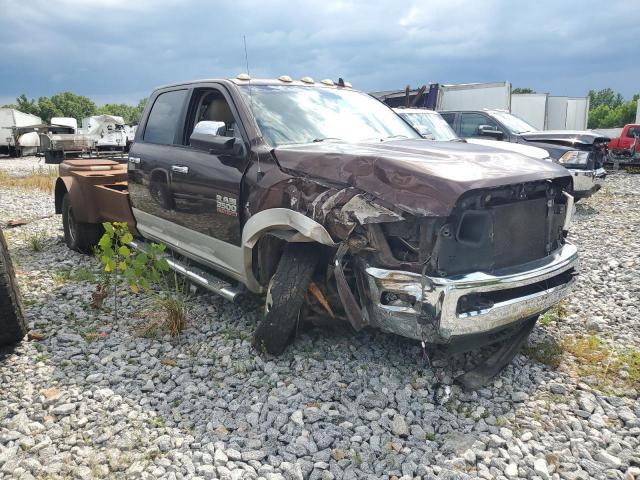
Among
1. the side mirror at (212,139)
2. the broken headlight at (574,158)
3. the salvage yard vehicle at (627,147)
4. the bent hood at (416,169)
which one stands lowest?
the salvage yard vehicle at (627,147)

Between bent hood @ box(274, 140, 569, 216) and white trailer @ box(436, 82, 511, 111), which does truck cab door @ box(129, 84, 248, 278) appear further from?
white trailer @ box(436, 82, 511, 111)

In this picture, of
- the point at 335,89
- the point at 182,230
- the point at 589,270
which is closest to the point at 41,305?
the point at 182,230

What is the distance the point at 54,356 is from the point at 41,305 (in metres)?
1.15

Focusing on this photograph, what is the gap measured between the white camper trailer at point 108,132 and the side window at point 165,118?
22.4 meters

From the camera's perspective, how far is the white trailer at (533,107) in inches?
797

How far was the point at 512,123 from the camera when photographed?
1026cm

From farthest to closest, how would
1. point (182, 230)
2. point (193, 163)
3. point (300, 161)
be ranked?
point (182, 230) < point (193, 163) < point (300, 161)

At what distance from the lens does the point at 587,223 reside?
836 centimetres

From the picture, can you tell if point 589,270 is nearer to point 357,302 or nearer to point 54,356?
point 357,302

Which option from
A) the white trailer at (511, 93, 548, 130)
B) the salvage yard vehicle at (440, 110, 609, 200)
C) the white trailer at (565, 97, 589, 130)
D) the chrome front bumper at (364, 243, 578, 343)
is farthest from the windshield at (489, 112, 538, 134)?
the white trailer at (565, 97, 589, 130)

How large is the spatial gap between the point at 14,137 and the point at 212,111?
86.2 feet

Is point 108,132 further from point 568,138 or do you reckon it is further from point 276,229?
point 276,229

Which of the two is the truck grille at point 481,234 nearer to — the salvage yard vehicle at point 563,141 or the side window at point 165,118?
the side window at point 165,118

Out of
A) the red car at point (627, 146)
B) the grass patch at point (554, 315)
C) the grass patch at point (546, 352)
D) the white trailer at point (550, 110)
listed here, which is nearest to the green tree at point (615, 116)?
the white trailer at point (550, 110)
